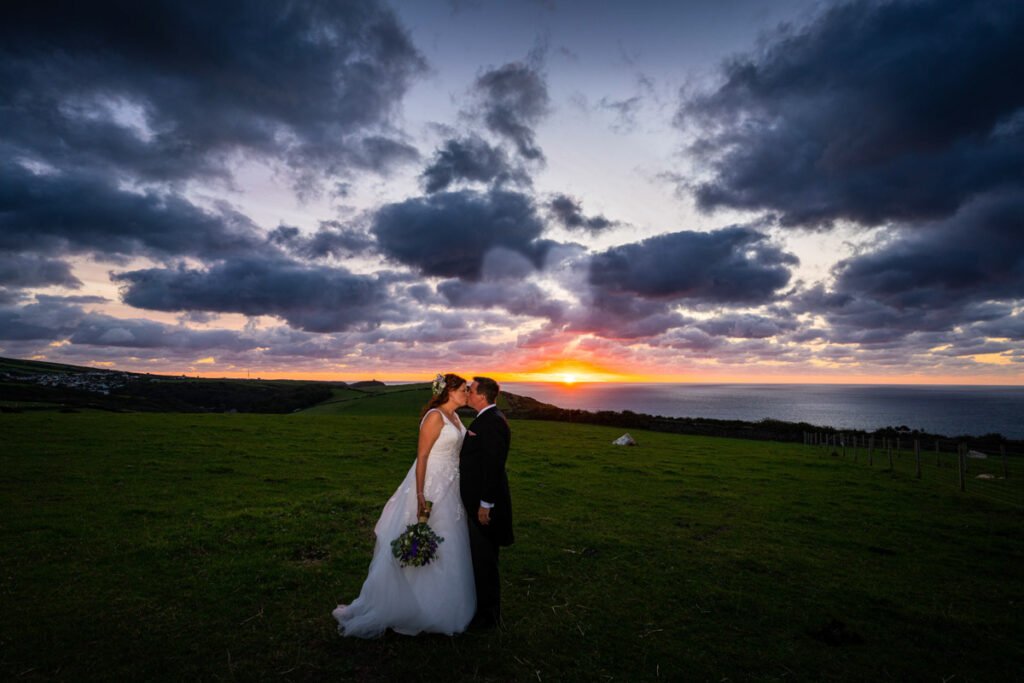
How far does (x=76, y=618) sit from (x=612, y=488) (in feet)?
55.1

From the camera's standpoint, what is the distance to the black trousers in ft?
23.9

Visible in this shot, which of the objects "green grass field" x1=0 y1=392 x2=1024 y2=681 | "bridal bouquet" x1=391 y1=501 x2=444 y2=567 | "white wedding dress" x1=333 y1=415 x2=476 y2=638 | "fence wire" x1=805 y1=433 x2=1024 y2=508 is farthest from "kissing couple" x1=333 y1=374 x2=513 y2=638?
"fence wire" x1=805 y1=433 x2=1024 y2=508

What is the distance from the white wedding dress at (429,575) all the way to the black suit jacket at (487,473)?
23 cm

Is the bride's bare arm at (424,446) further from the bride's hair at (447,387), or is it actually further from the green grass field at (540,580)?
the green grass field at (540,580)

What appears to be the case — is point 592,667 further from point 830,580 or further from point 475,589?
point 830,580

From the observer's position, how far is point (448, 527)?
710cm

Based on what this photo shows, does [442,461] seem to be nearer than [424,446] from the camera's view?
No

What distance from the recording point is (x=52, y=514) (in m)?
12.6

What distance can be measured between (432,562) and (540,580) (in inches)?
136

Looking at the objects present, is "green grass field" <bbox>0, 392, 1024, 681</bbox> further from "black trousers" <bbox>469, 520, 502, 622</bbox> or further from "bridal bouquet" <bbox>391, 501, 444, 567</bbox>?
"bridal bouquet" <bbox>391, 501, 444, 567</bbox>


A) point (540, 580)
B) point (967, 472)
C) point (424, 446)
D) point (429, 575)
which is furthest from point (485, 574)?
point (967, 472)

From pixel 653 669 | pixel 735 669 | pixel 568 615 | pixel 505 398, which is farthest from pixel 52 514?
pixel 505 398

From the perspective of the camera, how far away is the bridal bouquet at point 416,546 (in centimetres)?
671

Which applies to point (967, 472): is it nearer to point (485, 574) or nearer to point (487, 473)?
point (485, 574)
